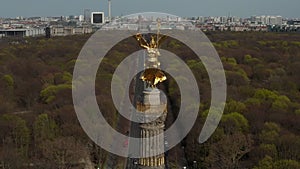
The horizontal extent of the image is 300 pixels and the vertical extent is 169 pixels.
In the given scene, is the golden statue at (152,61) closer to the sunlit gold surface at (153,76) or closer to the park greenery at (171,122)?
the sunlit gold surface at (153,76)

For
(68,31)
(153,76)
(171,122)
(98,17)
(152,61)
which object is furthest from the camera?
(98,17)

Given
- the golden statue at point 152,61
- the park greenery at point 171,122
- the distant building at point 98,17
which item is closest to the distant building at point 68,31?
the distant building at point 98,17

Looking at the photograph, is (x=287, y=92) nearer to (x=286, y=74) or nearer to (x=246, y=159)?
(x=286, y=74)

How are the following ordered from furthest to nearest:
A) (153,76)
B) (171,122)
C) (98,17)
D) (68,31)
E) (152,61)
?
(98,17), (68,31), (171,122), (153,76), (152,61)

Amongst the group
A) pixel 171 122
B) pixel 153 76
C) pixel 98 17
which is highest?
pixel 98 17

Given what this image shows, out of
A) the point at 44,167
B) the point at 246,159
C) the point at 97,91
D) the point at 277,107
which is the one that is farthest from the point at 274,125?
the point at 97,91

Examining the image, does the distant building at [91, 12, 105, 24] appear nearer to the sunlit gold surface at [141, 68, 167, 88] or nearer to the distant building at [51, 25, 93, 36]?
the distant building at [51, 25, 93, 36]

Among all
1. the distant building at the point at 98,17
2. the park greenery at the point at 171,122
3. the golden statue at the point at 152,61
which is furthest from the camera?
the distant building at the point at 98,17

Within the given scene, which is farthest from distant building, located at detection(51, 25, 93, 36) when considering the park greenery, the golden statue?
the golden statue

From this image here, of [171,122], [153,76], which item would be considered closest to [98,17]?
[171,122]

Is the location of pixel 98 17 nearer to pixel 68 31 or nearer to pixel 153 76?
pixel 68 31
